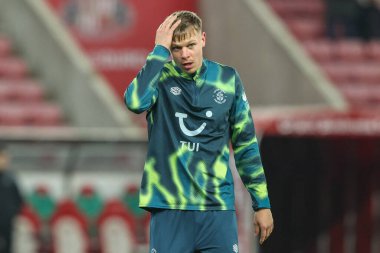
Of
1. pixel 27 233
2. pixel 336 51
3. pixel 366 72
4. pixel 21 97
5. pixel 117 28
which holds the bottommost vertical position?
pixel 27 233

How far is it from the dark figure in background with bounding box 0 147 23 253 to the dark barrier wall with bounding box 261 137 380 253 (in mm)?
2712

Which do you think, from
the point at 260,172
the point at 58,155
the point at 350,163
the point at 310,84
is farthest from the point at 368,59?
the point at 260,172

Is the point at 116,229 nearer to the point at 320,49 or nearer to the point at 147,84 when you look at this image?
the point at 320,49

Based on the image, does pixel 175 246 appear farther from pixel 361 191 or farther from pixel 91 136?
pixel 91 136

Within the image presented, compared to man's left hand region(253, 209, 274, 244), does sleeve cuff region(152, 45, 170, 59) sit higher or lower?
higher

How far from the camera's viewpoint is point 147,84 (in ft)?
17.7

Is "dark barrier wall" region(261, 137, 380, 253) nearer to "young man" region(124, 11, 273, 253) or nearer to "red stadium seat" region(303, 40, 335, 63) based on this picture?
"red stadium seat" region(303, 40, 335, 63)

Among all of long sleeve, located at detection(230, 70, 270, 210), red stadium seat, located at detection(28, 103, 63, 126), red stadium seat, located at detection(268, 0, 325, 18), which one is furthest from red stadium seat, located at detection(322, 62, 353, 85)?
long sleeve, located at detection(230, 70, 270, 210)

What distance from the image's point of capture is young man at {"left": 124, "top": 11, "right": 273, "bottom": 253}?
18.0 ft

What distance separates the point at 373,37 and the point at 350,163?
323cm

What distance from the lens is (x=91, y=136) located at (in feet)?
48.6

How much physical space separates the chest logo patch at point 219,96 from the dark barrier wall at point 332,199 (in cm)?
757

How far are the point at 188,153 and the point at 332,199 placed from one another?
815 cm

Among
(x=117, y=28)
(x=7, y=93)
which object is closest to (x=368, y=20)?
(x=117, y=28)
